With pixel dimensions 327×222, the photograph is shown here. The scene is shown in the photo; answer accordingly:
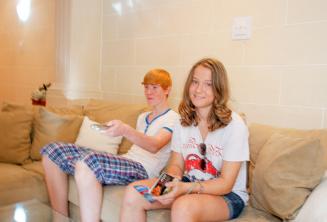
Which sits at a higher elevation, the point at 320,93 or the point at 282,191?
the point at 320,93

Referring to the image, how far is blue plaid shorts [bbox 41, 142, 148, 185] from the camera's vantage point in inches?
63.2

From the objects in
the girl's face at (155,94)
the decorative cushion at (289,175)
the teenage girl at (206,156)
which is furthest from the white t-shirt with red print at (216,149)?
the girl's face at (155,94)

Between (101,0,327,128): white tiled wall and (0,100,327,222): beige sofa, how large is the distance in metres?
0.30

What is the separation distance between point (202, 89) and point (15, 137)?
1.43m

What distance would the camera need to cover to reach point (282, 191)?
1.33 meters

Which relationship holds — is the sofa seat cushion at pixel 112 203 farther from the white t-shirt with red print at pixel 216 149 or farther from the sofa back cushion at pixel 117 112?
the sofa back cushion at pixel 117 112

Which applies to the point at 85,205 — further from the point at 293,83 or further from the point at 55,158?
the point at 293,83

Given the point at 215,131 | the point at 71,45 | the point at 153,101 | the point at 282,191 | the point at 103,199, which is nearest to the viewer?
Answer: the point at 282,191

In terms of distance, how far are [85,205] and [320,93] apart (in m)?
1.37

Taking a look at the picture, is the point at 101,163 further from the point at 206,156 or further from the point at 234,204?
the point at 234,204

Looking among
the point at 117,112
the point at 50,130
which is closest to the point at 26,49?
the point at 50,130

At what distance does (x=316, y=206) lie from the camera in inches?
47.7

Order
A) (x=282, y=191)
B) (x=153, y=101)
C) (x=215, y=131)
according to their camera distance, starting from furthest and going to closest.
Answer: (x=153, y=101) < (x=215, y=131) < (x=282, y=191)

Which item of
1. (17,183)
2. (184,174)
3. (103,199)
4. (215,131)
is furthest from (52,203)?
(215,131)
